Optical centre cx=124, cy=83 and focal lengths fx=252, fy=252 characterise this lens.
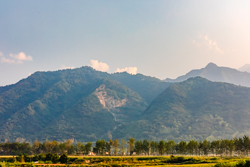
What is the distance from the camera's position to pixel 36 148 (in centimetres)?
16100

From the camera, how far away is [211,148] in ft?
463

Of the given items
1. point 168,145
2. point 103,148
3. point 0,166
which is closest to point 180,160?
point 0,166

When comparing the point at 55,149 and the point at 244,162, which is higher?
the point at 244,162

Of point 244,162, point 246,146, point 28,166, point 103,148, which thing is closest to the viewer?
point 244,162

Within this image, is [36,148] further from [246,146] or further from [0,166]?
[246,146]

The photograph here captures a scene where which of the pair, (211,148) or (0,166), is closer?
(0,166)

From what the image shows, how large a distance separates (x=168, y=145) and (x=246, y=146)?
41.6 meters

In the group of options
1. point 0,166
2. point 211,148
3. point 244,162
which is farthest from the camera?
point 211,148

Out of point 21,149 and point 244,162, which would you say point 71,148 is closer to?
point 21,149

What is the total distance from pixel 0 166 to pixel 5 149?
11075cm

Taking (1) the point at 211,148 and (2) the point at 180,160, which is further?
(1) the point at 211,148

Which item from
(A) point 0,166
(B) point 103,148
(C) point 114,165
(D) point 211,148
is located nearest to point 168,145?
(D) point 211,148

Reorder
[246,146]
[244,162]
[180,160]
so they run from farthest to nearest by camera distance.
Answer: [246,146] < [180,160] < [244,162]

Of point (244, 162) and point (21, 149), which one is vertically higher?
point (244, 162)
